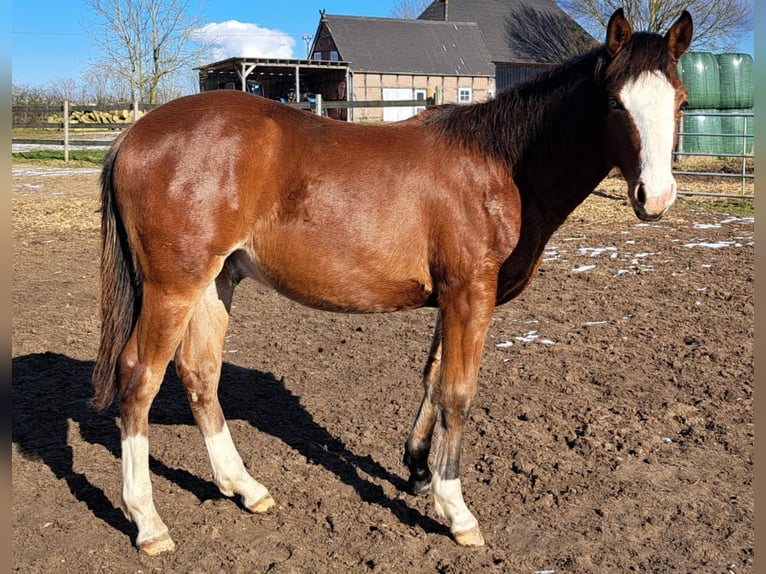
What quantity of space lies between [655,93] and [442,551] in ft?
7.00

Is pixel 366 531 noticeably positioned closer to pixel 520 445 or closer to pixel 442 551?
pixel 442 551

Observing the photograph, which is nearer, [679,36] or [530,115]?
[679,36]

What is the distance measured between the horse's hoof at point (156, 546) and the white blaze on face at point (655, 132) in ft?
8.16

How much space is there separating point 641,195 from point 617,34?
71 cm

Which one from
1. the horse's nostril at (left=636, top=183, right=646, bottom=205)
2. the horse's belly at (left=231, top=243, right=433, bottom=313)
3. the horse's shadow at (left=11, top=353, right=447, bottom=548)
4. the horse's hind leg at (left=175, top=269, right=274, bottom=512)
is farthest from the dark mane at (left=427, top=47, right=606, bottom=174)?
the horse's shadow at (left=11, top=353, right=447, bottom=548)

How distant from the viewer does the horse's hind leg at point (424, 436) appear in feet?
11.7

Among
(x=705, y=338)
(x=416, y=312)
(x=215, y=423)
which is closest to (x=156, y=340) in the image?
(x=215, y=423)

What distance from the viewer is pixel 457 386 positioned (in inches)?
124

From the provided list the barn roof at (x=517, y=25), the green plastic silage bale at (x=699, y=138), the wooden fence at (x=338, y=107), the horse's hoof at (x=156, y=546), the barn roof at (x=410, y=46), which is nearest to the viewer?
the horse's hoof at (x=156, y=546)

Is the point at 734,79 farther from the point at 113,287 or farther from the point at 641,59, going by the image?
the point at 113,287

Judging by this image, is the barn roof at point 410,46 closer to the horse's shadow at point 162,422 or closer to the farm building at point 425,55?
the farm building at point 425,55

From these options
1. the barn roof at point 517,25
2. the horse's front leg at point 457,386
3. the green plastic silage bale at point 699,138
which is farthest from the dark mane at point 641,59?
the barn roof at point 517,25

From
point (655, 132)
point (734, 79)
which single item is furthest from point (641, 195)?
point (734, 79)

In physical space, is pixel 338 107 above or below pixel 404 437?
above
